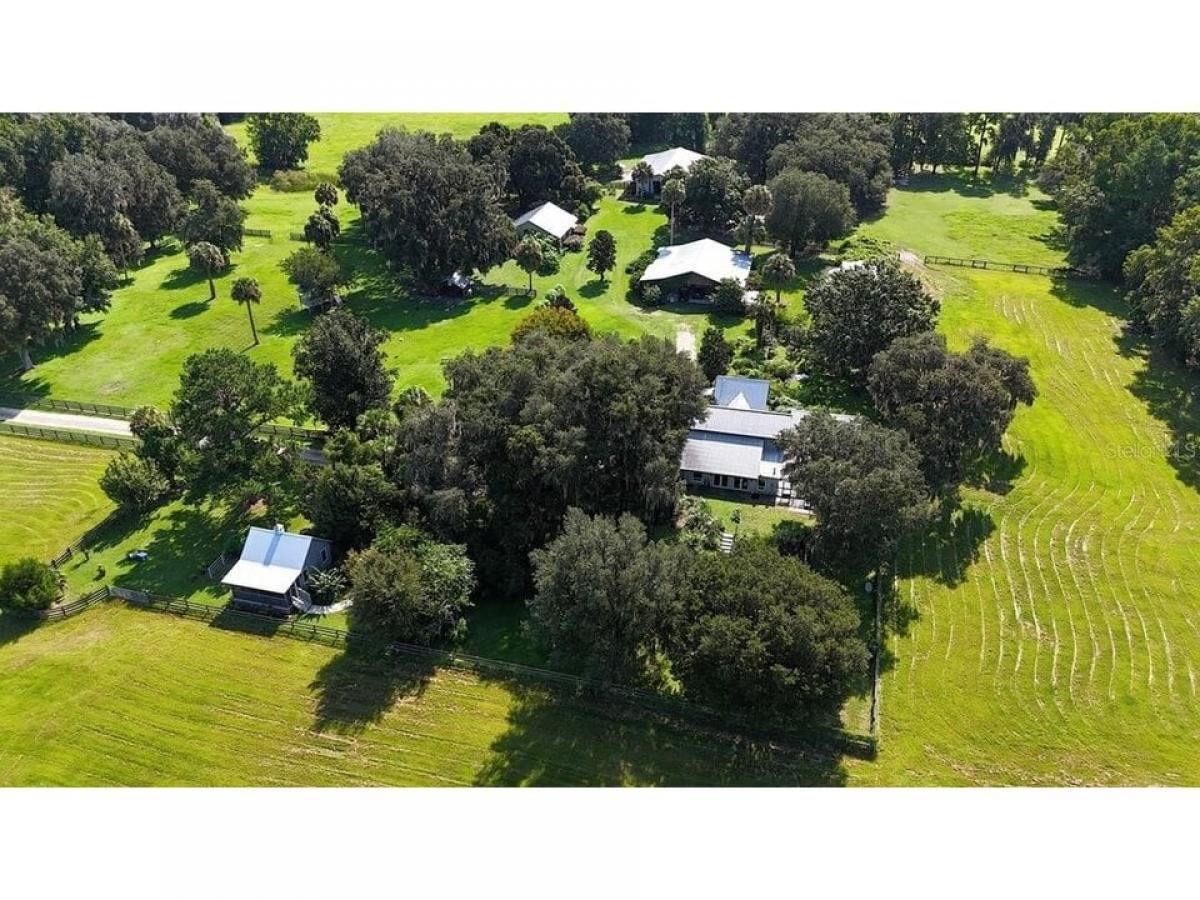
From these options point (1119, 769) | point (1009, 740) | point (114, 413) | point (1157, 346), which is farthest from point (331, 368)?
point (1157, 346)

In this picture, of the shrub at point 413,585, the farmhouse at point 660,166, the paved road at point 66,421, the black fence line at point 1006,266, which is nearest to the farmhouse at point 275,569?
the shrub at point 413,585

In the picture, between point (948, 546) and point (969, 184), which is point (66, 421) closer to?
point (948, 546)

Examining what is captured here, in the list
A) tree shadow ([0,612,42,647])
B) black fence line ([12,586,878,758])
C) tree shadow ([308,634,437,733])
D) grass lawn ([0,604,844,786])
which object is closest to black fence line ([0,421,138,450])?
black fence line ([12,586,878,758])

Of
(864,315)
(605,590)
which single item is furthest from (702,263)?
(605,590)

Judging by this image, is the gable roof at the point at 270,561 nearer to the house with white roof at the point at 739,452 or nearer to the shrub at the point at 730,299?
the house with white roof at the point at 739,452

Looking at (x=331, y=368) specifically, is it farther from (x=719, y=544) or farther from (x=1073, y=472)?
(x=1073, y=472)
